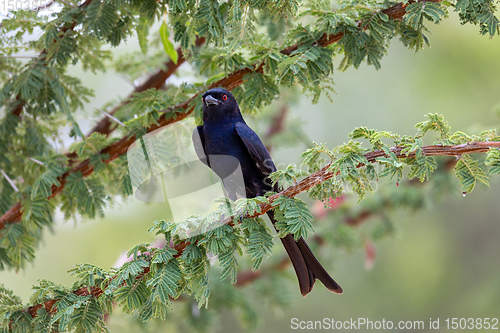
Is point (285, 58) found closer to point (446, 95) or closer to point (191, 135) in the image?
point (191, 135)

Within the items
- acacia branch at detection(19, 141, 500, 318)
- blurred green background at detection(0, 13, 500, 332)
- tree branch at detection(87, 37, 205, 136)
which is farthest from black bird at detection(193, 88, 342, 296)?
blurred green background at detection(0, 13, 500, 332)

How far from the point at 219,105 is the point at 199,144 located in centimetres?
42

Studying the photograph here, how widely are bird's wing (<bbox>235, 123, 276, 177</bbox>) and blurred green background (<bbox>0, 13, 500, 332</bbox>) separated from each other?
3.82 metres

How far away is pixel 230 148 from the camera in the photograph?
3506mm

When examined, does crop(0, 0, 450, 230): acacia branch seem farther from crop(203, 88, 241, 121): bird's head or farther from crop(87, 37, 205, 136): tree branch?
crop(87, 37, 205, 136): tree branch

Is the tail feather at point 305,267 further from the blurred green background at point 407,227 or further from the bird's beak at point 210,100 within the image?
the blurred green background at point 407,227

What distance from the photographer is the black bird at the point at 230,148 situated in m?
3.28

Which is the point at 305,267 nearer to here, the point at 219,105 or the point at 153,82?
the point at 219,105

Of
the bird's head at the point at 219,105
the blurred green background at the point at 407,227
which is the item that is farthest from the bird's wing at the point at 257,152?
the blurred green background at the point at 407,227

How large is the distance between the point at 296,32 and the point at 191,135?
3.68ft

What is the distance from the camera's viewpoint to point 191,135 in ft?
11.9

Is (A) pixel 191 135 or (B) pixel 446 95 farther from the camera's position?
Result: (B) pixel 446 95

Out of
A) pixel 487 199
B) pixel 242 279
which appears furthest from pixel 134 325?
pixel 487 199

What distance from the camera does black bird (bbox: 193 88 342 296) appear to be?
10.8ft
